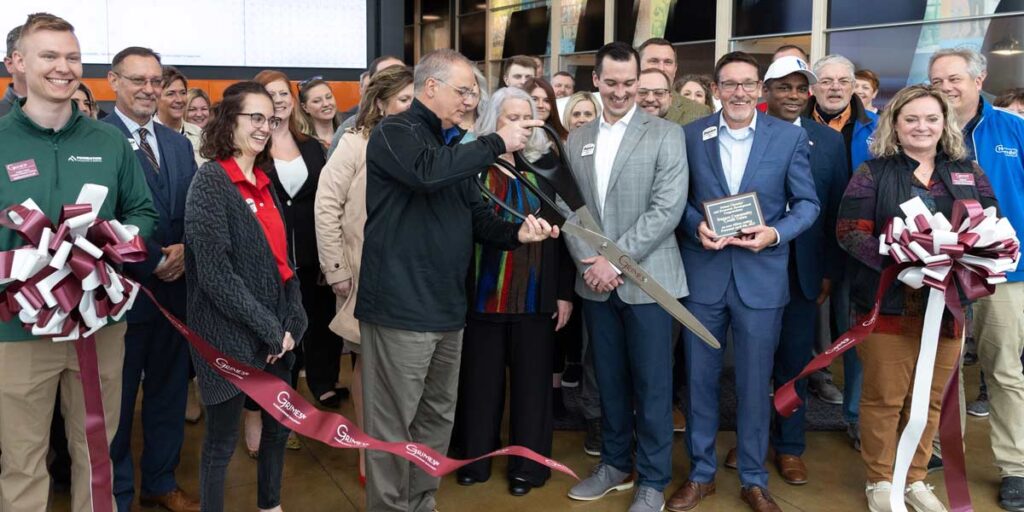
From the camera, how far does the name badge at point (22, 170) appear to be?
2.42 m

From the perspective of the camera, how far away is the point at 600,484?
3.48 m

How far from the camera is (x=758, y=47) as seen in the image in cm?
926

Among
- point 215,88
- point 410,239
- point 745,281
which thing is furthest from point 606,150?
point 215,88

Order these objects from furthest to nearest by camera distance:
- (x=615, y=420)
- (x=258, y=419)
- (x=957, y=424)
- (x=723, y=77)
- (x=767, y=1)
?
(x=767, y=1) → (x=258, y=419) → (x=615, y=420) → (x=723, y=77) → (x=957, y=424)

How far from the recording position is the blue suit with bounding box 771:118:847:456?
3604 millimetres

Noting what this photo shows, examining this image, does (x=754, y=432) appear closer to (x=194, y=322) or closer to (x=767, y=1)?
(x=194, y=322)

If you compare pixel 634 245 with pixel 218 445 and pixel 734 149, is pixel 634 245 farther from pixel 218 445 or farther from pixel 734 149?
pixel 218 445

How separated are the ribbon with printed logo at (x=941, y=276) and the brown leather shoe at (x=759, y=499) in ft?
1.40

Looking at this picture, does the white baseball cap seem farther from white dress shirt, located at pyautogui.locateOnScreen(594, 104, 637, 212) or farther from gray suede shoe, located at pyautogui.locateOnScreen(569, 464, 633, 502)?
gray suede shoe, located at pyautogui.locateOnScreen(569, 464, 633, 502)

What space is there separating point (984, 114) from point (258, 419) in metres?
3.39

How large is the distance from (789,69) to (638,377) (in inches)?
62.1

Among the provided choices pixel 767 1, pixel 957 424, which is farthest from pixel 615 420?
pixel 767 1

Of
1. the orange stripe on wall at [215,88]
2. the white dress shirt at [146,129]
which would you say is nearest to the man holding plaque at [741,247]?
the white dress shirt at [146,129]

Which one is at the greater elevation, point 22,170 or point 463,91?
point 463,91
